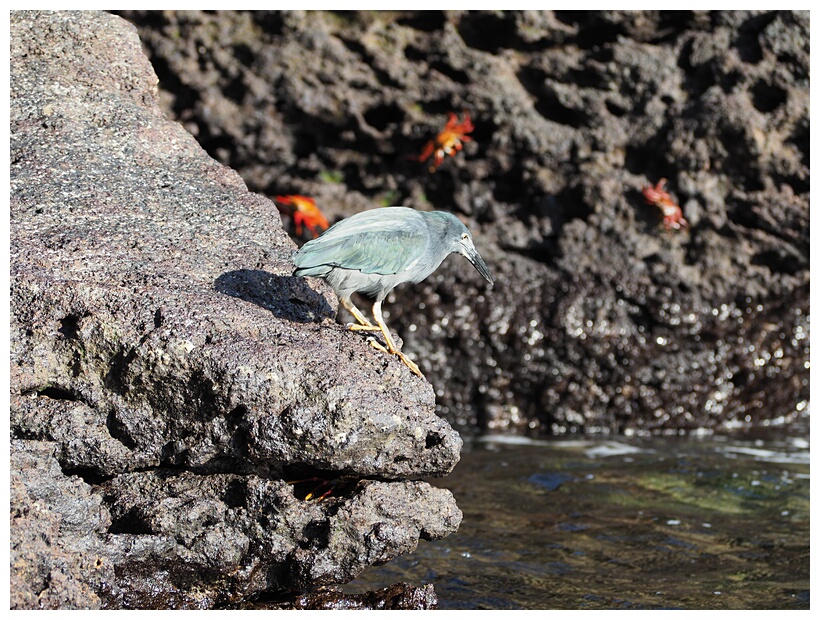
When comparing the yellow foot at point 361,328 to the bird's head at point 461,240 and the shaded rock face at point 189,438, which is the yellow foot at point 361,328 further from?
the bird's head at point 461,240

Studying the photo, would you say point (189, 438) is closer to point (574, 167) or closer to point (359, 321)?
point (359, 321)

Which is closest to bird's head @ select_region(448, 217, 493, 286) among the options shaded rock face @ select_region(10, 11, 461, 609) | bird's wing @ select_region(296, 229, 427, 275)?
bird's wing @ select_region(296, 229, 427, 275)

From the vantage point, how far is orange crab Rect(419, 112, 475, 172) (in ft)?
25.1

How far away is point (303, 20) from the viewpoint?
7.66 m

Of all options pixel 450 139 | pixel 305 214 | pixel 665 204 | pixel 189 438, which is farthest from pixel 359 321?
pixel 665 204

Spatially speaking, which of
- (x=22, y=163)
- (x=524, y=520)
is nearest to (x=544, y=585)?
(x=524, y=520)

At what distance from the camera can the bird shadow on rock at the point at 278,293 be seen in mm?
3914

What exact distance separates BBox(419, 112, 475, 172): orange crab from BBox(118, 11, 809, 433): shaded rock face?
0.25ft

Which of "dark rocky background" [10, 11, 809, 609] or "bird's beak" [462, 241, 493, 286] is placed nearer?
"bird's beak" [462, 241, 493, 286]

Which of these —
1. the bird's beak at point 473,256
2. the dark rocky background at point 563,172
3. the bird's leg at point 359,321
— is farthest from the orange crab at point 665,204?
the bird's leg at point 359,321

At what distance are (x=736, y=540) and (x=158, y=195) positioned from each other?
374 cm

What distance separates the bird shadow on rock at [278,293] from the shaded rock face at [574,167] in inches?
140

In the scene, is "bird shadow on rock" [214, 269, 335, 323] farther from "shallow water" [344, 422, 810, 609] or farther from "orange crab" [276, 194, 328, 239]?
"orange crab" [276, 194, 328, 239]

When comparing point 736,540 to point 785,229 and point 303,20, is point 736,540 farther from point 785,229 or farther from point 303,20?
point 303,20
